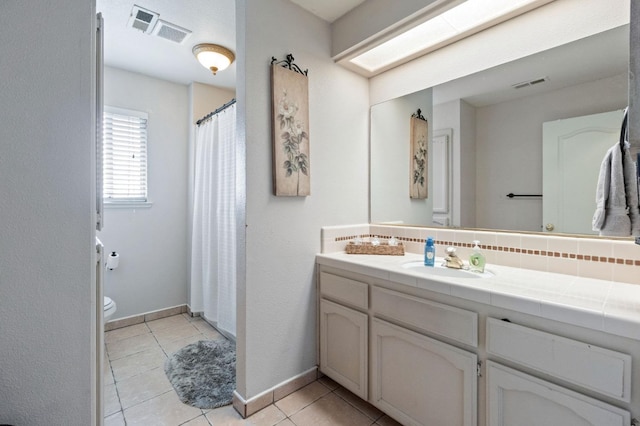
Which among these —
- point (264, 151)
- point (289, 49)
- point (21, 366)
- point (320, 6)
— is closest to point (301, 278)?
point (264, 151)

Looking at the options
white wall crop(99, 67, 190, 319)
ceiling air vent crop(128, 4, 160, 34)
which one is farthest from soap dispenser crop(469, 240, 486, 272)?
white wall crop(99, 67, 190, 319)

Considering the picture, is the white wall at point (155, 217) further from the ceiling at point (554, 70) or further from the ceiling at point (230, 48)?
the ceiling at point (554, 70)

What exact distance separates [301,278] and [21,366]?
1.31m

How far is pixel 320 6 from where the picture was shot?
6.14 ft

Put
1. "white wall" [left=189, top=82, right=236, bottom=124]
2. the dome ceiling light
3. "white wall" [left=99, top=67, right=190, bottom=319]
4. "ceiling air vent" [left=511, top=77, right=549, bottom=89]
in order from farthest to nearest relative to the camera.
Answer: "white wall" [left=189, top=82, right=236, bottom=124] → "white wall" [left=99, top=67, right=190, bottom=319] → the dome ceiling light → "ceiling air vent" [left=511, top=77, right=549, bottom=89]

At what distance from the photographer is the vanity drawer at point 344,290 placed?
165 cm

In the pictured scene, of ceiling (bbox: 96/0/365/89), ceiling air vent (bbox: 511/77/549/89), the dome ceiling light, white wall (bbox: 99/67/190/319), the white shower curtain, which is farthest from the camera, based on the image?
white wall (bbox: 99/67/190/319)

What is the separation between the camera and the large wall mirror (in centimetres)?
136

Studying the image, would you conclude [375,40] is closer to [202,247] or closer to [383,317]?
[383,317]

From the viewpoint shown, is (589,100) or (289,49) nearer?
(589,100)

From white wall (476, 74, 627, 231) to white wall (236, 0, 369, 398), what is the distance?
2.90ft

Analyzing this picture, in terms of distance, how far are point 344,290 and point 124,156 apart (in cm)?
254

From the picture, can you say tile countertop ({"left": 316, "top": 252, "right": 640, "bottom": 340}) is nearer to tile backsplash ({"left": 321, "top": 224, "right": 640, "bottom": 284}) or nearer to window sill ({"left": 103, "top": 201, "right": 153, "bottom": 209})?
tile backsplash ({"left": 321, "top": 224, "right": 640, "bottom": 284})

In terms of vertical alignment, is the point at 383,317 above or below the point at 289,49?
below
